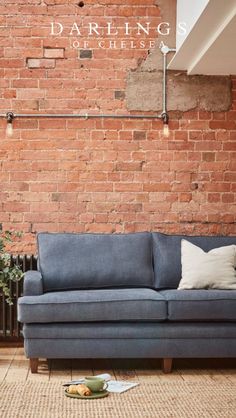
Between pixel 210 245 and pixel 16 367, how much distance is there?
5.68 ft

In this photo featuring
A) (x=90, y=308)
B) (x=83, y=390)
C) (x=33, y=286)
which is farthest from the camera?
(x=33, y=286)

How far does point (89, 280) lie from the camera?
17.3 feet

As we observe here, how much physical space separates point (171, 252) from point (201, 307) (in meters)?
0.86

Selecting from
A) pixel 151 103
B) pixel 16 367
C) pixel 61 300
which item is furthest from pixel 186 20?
pixel 16 367

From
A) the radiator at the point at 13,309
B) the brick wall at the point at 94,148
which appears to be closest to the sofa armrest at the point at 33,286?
the radiator at the point at 13,309

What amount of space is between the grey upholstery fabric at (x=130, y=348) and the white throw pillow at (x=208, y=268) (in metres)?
0.46

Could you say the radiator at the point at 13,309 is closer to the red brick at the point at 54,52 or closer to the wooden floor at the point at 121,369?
the wooden floor at the point at 121,369

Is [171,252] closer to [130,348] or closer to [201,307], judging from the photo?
[201,307]

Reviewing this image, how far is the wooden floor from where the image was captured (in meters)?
4.59

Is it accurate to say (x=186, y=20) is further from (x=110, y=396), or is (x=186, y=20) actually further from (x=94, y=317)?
(x=110, y=396)

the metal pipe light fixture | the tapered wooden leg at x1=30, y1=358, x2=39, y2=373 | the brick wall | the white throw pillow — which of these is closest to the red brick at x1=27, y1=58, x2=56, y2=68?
the brick wall

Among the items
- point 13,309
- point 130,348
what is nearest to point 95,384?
point 130,348

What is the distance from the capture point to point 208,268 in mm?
5078

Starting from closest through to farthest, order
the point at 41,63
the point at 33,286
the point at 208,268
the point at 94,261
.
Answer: the point at 33,286, the point at 208,268, the point at 94,261, the point at 41,63
